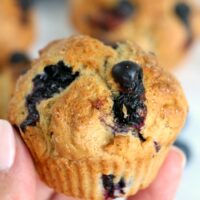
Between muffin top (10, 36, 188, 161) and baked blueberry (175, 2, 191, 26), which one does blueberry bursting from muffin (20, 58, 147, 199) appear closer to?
muffin top (10, 36, 188, 161)

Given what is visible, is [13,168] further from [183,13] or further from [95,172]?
[183,13]

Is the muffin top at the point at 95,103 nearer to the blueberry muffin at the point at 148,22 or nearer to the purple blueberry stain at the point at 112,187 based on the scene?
the purple blueberry stain at the point at 112,187

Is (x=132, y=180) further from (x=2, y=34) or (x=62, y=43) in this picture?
(x=2, y=34)

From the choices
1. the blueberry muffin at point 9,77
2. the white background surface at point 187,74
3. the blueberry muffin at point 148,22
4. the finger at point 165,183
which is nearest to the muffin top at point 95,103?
the finger at point 165,183

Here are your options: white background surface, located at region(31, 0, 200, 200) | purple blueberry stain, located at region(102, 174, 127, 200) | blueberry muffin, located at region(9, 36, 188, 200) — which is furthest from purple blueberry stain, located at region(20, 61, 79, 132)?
white background surface, located at region(31, 0, 200, 200)

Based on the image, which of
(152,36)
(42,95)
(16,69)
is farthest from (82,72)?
(152,36)

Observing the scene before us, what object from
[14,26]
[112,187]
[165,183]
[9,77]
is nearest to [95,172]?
[112,187]

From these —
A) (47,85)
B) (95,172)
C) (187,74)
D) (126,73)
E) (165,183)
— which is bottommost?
(187,74)
